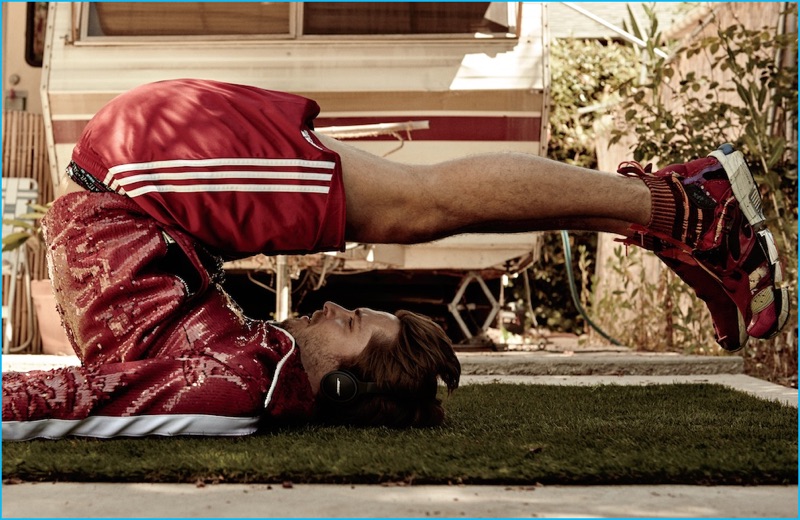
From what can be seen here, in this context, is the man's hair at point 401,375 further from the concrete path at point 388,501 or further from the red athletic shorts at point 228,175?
the concrete path at point 388,501

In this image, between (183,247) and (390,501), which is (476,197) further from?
(390,501)

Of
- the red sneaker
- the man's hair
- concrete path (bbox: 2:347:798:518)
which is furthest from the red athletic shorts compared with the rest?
the red sneaker

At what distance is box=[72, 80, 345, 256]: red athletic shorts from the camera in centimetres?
244

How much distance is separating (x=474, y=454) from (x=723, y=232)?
3.04 ft

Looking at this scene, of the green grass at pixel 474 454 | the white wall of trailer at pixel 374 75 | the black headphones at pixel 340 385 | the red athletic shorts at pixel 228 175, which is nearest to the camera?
the green grass at pixel 474 454

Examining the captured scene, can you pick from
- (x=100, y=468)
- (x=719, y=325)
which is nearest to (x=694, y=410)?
(x=719, y=325)

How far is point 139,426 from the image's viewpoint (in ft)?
7.72

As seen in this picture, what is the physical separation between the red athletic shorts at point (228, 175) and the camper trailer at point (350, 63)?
243cm

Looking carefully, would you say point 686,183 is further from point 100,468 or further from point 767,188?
point 767,188

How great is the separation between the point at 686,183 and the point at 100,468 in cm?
160

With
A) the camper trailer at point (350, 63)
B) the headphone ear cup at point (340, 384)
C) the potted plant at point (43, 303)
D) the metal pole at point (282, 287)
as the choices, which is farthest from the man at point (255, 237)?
the potted plant at point (43, 303)

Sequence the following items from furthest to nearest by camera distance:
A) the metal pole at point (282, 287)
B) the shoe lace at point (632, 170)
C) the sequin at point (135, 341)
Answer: the metal pole at point (282, 287) → the shoe lace at point (632, 170) → the sequin at point (135, 341)

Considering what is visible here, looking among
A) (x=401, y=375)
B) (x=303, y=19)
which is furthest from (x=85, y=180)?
(x=303, y=19)

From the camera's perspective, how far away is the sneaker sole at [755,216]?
8.64 ft
